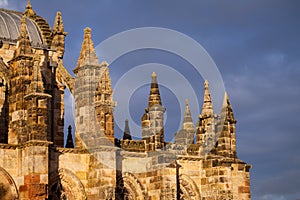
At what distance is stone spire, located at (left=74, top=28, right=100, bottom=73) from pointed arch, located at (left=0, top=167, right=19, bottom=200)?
768cm

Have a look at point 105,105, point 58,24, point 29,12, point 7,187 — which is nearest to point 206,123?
point 105,105

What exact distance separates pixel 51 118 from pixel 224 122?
33.7 ft

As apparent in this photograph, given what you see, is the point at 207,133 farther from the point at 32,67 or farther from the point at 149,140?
the point at 32,67

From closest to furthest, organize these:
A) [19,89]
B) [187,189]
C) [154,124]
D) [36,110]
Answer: [36,110] < [19,89] < [154,124] < [187,189]

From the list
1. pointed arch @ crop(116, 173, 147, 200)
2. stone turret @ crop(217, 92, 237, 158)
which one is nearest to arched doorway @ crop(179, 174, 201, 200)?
pointed arch @ crop(116, 173, 147, 200)

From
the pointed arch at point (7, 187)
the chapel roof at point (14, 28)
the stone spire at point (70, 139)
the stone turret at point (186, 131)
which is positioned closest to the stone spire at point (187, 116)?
the stone turret at point (186, 131)

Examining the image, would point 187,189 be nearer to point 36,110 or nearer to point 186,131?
point 186,131

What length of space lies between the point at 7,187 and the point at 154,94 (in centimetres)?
1032

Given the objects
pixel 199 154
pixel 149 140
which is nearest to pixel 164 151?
pixel 149 140

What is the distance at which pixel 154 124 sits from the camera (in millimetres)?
37344

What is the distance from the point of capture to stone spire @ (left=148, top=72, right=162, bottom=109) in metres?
37.8

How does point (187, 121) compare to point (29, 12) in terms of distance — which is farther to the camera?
point (29, 12)

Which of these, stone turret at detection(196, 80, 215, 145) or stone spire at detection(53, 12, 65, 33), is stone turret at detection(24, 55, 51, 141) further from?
stone turret at detection(196, 80, 215, 145)

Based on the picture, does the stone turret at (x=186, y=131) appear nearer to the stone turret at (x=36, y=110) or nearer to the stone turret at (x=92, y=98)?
the stone turret at (x=92, y=98)
